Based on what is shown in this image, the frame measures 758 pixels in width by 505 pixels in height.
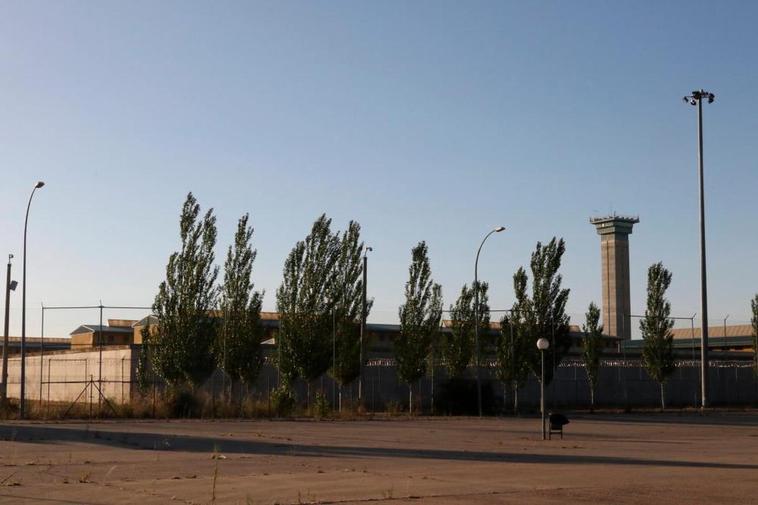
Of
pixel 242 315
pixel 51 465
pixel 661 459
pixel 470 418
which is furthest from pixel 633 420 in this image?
pixel 51 465

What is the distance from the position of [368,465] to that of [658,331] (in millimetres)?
46631

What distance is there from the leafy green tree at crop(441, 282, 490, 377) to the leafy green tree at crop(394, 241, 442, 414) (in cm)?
175

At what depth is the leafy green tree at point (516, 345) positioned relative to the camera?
56.9 m

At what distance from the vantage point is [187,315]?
164ft

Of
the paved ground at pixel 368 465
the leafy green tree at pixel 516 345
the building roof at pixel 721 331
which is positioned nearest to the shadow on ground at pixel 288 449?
the paved ground at pixel 368 465

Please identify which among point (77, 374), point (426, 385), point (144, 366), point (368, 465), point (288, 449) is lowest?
point (288, 449)

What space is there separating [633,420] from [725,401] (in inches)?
1059

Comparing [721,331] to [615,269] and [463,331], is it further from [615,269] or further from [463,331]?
[463,331]

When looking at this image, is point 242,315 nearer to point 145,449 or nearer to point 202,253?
point 202,253

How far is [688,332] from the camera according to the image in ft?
413

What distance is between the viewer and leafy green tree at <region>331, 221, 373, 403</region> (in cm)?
5478

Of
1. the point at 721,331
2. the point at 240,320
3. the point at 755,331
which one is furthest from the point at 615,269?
the point at 240,320

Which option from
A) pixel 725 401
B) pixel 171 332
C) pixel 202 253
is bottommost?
pixel 725 401

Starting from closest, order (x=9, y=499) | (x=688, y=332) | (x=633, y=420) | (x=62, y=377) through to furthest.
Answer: (x=9, y=499) < (x=633, y=420) < (x=62, y=377) < (x=688, y=332)
